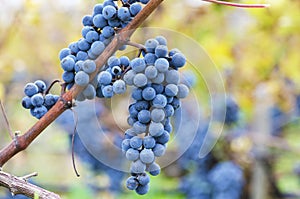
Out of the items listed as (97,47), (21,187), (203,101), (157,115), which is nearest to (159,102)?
(157,115)

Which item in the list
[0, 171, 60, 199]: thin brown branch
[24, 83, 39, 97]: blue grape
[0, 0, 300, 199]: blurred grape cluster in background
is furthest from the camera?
[0, 0, 300, 199]: blurred grape cluster in background

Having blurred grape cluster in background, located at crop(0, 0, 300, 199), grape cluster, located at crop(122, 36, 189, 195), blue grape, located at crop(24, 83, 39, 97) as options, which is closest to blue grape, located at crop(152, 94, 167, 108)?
grape cluster, located at crop(122, 36, 189, 195)

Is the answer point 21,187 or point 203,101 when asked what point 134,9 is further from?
point 203,101

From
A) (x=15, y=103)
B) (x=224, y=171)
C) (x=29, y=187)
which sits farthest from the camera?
(x=15, y=103)

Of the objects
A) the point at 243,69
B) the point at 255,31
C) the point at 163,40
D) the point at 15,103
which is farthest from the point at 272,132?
the point at 163,40

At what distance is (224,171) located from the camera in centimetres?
230

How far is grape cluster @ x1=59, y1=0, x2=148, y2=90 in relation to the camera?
749mm

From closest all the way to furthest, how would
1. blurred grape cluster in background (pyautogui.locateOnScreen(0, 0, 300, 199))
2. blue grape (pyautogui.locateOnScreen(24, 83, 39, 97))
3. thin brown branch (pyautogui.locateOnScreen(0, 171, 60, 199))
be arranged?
thin brown branch (pyautogui.locateOnScreen(0, 171, 60, 199)) < blue grape (pyautogui.locateOnScreen(24, 83, 39, 97)) < blurred grape cluster in background (pyautogui.locateOnScreen(0, 0, 300, 199))

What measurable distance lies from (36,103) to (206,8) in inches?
80.7

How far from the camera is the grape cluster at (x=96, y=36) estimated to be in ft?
2.46

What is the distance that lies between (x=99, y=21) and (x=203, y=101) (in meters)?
1.91

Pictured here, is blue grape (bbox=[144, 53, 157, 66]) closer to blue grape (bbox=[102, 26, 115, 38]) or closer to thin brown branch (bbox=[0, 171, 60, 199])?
blue grape (bbox=[102, 26, 115, 38])

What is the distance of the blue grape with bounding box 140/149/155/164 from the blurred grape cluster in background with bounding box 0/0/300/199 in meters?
1.22

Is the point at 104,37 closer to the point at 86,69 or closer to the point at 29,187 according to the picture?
the point at 86,69
